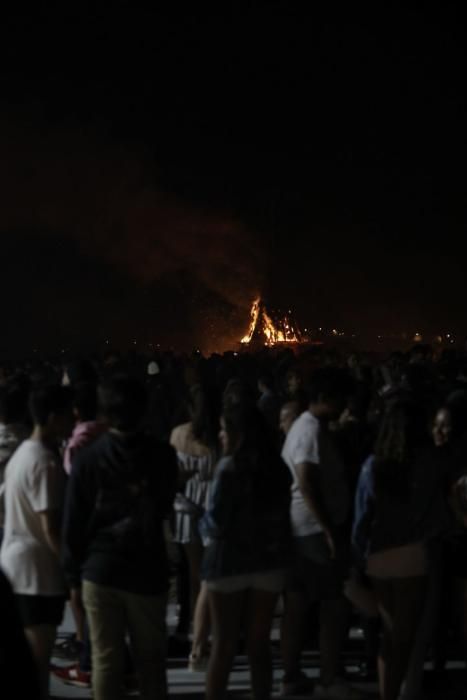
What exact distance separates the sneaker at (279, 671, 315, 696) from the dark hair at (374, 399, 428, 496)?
4.55ft

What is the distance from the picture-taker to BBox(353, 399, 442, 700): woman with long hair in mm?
5453

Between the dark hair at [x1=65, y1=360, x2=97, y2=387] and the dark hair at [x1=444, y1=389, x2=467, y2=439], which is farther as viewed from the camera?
the dark hair at [x1=65, y1=360, x2=97, y2=387]

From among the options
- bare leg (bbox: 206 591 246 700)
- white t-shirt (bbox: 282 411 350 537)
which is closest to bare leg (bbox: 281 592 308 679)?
white t-shirt (bbox: 282 411 350 537)

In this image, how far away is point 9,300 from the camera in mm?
50750

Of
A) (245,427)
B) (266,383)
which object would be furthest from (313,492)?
(266,383)

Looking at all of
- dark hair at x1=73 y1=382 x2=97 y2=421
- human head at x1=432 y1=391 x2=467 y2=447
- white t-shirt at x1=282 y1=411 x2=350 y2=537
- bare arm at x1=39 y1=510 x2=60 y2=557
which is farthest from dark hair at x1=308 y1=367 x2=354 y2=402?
bare arm at x1=39 y1=510 x2=60 y2=557

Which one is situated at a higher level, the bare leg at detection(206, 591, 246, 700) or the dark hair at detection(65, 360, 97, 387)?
the dark hair at detection(65, 360, 97, 387)

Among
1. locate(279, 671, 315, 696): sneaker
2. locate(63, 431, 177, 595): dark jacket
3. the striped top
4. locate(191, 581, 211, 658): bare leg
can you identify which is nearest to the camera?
locate(63, 431, 177, 595): dark jacket

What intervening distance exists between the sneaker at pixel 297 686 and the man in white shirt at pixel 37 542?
1.60 m

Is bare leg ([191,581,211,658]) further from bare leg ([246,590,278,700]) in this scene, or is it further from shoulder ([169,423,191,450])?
bare leg ([246,590,278,700])

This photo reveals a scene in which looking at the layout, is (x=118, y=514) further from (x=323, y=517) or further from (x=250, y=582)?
(x=323, y=517)

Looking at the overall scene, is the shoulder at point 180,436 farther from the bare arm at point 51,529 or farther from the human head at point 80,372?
the bare arm at point 51,529

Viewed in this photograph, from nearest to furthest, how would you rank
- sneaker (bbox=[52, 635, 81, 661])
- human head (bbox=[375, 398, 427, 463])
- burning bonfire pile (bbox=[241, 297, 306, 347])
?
human head (bbox=[375, 398, 427, 463]) < sneaker (bbox=[52, 635, 81, 661]) < burning bonfire pile (bbox=[241, 297, 306, 347])

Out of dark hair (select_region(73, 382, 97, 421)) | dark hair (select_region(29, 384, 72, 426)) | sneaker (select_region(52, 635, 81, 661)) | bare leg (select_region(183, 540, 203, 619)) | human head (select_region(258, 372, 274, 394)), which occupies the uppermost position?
human head (select_region(258, 372, 274, 394))
